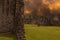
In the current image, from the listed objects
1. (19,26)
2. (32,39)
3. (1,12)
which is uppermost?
(1,12)

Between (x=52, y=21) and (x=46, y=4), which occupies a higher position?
(x=46, y=4)

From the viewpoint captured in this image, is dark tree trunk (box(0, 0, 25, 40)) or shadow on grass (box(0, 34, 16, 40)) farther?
dark tree trunk (box(0, 0, 25, 40))

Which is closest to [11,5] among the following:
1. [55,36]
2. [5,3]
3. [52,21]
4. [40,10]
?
[5,3]

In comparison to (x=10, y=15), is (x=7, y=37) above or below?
below

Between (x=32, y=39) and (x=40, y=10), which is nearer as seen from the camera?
(x=32, y=39)

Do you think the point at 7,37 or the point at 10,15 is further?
the point at 10,15

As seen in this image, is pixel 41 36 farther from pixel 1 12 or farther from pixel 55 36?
pixel 1 12

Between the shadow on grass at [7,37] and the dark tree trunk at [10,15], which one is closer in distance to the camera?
the shadow on grass at [7,37]

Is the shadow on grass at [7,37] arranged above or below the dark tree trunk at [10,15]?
below

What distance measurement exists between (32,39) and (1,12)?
2.65m

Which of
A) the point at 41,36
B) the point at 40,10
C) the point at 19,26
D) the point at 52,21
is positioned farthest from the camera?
the point at 40,10

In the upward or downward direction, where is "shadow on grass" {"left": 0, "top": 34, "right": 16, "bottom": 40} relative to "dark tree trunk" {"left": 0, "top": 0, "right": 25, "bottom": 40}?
downward

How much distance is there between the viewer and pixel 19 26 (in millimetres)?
11719

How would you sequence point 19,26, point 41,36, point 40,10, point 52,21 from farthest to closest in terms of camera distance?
point 40,10, point 52,21, point 41,36, point 19,26
